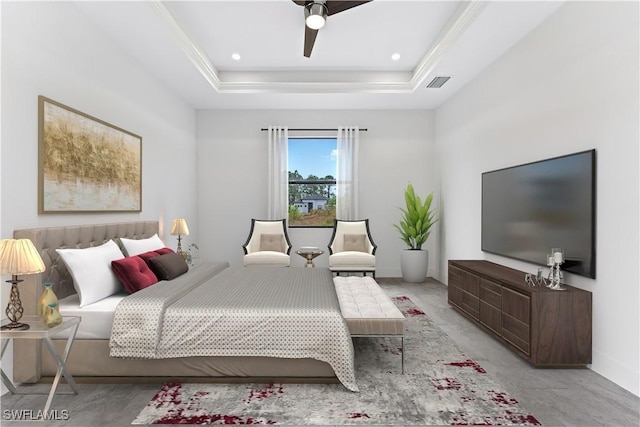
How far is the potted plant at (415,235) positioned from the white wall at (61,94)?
3.63 metres

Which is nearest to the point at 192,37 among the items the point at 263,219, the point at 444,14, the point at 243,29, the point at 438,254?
the point at 243,29

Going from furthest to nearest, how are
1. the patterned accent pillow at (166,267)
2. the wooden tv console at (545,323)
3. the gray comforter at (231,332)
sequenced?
the patterned accent pillow at (166,267) → the wooden tv console at (545,323) → the gray comforter at (231,332)

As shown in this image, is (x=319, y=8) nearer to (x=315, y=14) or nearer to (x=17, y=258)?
(x=315, y=14)

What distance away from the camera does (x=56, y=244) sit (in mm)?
2770

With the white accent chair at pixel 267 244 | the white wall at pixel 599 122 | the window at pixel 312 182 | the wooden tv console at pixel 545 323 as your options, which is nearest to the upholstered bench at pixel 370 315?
the wooden tv console at pixel 545 323

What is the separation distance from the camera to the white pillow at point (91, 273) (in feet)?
8.71

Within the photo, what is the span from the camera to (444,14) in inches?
147

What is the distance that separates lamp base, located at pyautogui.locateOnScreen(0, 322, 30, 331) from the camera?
6.86 ft

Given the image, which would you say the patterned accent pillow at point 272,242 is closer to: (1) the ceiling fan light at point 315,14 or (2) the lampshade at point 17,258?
(1) the ceiling fan light at point 315,14

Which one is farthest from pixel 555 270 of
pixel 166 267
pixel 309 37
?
pixel 166 267

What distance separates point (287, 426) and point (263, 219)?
475cm

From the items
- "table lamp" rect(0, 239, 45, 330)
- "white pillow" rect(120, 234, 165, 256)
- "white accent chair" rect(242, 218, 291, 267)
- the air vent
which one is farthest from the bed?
the air vent

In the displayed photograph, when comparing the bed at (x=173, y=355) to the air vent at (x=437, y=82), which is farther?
the air vent at (x=437, y=82)

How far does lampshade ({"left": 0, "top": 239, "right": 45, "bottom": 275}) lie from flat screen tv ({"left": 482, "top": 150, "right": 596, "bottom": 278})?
3593 millimetres
